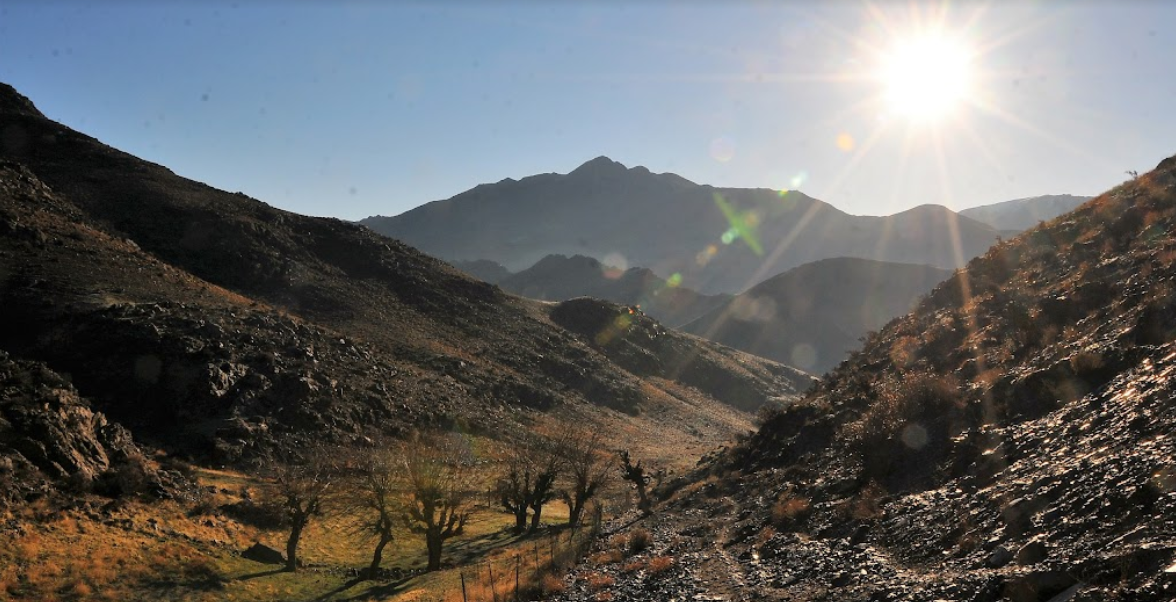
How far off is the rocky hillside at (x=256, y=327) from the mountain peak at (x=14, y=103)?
1.66ft

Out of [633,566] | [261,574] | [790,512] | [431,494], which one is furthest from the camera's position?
[431,494]

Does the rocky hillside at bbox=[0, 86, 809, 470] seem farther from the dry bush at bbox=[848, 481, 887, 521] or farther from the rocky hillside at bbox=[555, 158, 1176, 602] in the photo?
the dry bush at bbox=[848, 481, 887, 521]

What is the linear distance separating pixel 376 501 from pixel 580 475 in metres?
14.3

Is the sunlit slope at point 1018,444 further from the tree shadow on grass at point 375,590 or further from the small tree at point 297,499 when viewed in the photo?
the small tree at point 297,499

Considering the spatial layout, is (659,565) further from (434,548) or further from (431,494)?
(434,548)

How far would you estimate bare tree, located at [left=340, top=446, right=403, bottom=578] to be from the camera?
120 ft

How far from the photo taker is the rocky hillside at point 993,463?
38.0 feet

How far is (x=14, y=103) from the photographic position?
110375 mm

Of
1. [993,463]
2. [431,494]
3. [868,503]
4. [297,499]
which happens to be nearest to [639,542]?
[868,503]

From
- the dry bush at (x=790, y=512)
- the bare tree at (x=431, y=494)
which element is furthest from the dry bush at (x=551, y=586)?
the bare tree at (x=431, y=494)

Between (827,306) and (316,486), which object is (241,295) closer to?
(316,486)

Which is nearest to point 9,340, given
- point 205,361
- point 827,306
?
point 205,361

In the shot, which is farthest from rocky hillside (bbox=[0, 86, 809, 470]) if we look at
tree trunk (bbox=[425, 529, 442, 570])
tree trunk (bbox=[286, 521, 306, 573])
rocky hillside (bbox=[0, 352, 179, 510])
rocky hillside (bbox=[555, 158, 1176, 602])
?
rocky hillside (bbox=[555, 158, 1176, 602])

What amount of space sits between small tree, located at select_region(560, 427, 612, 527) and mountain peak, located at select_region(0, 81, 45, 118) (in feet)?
377
